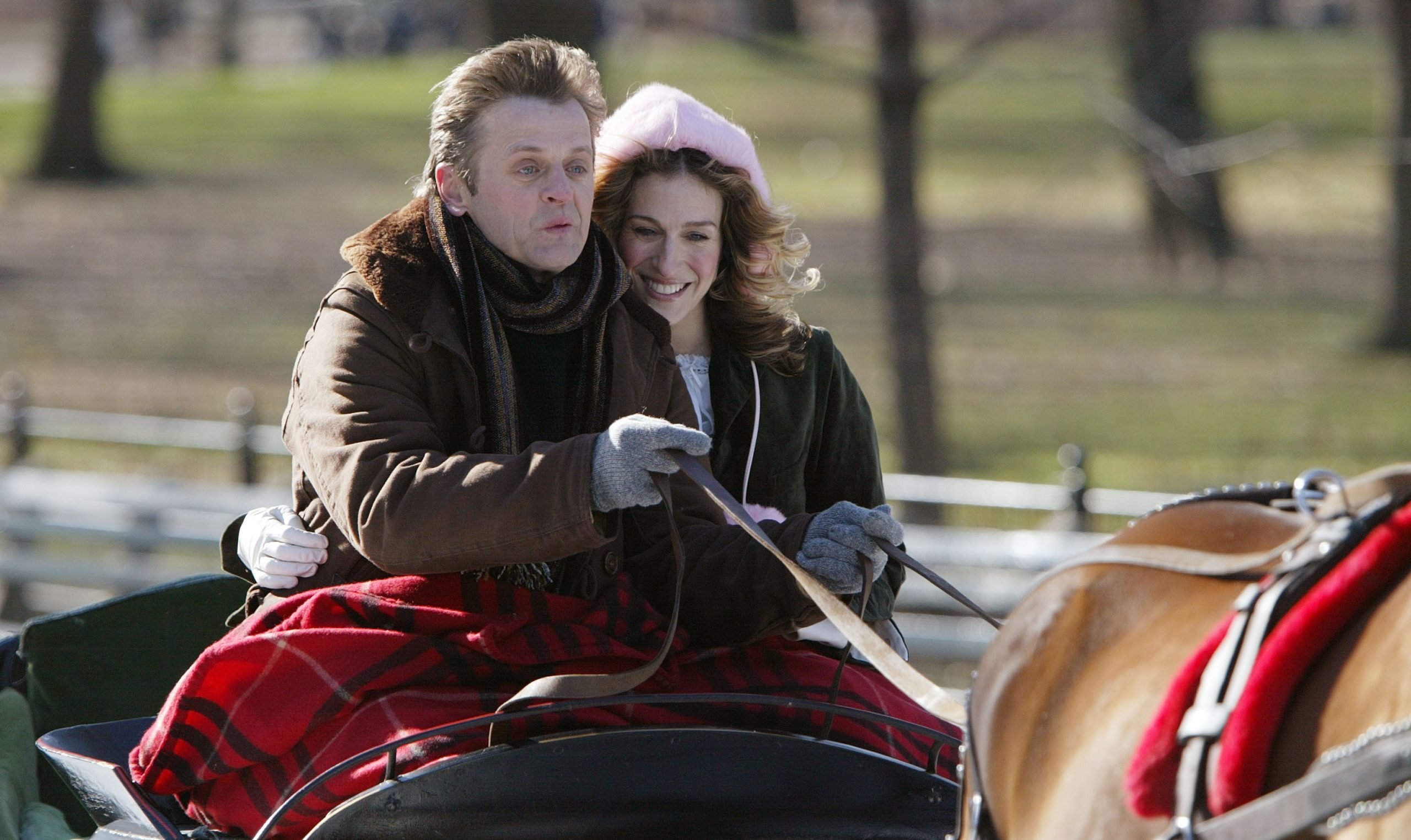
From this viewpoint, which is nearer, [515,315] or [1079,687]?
[1079,687]

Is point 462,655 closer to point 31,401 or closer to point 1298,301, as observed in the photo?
point 31,401

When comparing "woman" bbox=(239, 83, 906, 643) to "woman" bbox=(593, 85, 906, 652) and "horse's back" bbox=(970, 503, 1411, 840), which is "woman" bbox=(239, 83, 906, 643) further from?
"horse's back" bbox=(970, 503, 1411, 840)

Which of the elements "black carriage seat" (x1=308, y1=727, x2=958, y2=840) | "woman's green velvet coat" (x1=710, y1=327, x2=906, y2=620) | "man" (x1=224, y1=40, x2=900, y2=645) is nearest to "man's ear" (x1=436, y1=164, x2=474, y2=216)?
"man" (x1=224, y1=40, x2=900, y2=645)

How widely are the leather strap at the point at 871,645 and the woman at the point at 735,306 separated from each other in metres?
0.79

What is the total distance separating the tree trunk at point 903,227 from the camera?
26.9ft

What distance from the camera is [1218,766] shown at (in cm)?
209

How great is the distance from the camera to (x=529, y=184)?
3215mm

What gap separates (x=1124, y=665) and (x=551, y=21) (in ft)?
22.7

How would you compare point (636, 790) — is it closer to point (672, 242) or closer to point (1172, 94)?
point (672, 242)

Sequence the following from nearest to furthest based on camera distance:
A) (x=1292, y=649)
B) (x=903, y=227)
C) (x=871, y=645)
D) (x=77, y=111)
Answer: (x=1292, y=649)
(x=871, y=645)
(x=903, y=227)
(x=77, y=111)

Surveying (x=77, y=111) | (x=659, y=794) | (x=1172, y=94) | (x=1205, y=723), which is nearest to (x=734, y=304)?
(x=659, y=794)

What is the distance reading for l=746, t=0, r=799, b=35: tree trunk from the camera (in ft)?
90.2

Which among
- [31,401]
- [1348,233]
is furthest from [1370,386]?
[31,401]

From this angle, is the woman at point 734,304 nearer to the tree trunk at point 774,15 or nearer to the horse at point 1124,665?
the horse at point 1124,665
